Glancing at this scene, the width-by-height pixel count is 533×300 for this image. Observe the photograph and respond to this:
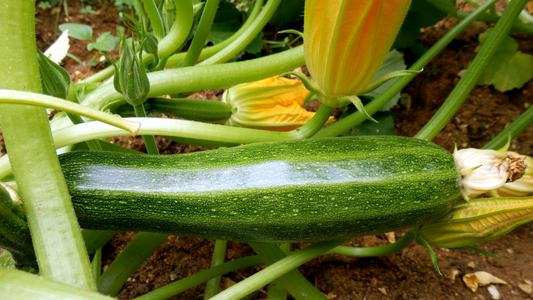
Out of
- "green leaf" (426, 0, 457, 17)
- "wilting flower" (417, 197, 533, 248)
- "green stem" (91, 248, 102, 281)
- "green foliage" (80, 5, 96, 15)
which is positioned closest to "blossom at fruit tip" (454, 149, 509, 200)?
"wilting flower" (417, 197, 533, 248)

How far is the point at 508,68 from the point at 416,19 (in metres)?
0.49

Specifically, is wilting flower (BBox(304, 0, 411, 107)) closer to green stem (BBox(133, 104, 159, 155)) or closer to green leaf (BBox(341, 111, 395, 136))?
green stem (BBox(133, 104, 159, 155))

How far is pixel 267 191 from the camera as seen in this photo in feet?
3.26

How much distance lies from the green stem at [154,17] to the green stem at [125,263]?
742 millimetres

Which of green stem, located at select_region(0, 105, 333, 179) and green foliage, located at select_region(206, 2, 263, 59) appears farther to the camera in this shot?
green foliage, located at select_region(206, 2, 263, 59)

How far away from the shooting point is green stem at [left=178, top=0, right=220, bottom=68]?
132cm

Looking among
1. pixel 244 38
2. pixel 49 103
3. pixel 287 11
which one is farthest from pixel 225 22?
pixel 49 103

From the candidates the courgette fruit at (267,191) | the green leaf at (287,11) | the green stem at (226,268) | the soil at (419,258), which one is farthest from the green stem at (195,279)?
the green leaf at (287,11)

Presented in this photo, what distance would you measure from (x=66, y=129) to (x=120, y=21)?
5.33 feet

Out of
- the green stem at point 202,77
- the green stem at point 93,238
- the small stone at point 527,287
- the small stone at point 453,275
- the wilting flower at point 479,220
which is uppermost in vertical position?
the green stem at point 202,77

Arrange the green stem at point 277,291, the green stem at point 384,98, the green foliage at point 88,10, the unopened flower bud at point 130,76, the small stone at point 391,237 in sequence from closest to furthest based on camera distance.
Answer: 1. the unopened flower bud at point 130,76
2. the green stem at point 277,291
3. the green stem at point 384,98
4. the small stone at point 391,237
5. the green foliage at point 88,10

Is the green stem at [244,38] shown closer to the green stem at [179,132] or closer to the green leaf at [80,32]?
the green stem at [179,132]

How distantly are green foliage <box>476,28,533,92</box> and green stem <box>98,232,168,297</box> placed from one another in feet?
5.43

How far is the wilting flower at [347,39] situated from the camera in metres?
0.88
